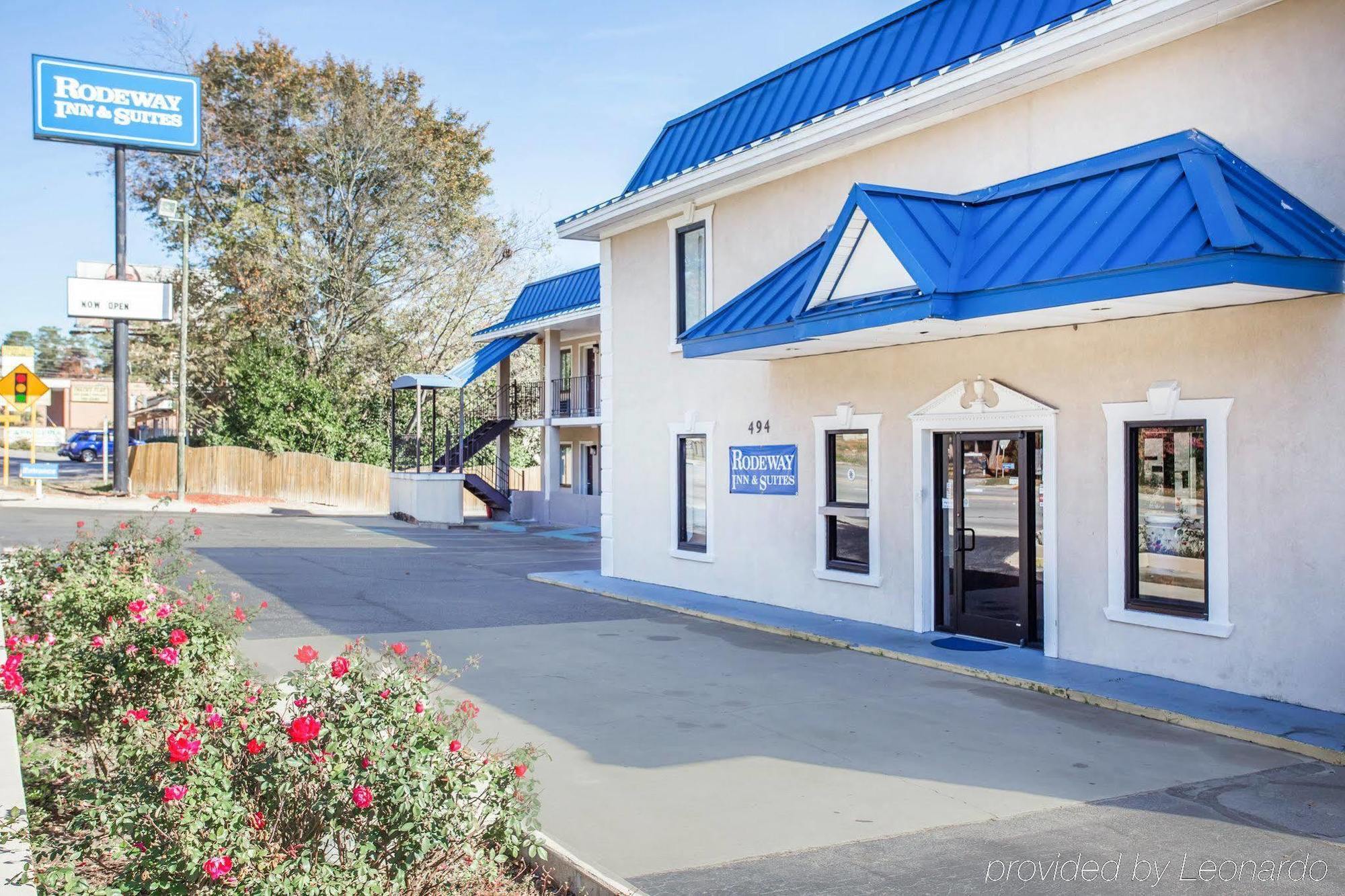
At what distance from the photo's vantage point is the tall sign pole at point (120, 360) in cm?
3250

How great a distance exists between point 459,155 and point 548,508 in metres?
17.0

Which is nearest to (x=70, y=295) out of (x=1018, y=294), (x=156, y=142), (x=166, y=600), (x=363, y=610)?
(x=156, y=142)

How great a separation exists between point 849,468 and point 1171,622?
4.50 m

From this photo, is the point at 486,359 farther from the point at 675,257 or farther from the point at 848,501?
the point at 848,501

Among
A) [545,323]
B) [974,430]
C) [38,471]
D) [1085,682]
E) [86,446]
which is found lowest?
[1085,682]

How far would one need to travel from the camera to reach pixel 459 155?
139 feet

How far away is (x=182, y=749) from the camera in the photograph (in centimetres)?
404

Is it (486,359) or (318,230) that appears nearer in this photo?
(486,359)

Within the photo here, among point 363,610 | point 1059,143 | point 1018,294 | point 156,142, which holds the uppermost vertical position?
point 156,142

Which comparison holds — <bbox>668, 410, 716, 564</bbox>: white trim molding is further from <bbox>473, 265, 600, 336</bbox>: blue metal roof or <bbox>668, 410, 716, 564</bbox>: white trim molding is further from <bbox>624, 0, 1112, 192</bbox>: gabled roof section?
<bbox>473, 265, 600, 336</bbox>: blue metal roof

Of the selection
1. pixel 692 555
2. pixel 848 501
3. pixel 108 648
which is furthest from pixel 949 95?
pixel 108 648

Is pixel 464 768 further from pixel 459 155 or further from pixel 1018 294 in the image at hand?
pixel 459 155

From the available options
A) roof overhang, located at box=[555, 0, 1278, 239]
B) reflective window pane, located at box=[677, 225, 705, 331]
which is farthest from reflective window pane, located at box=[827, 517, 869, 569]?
roof overhang, located at box=[555, 0, 1278, 239]

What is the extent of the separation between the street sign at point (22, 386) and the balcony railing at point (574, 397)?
47.8ft
